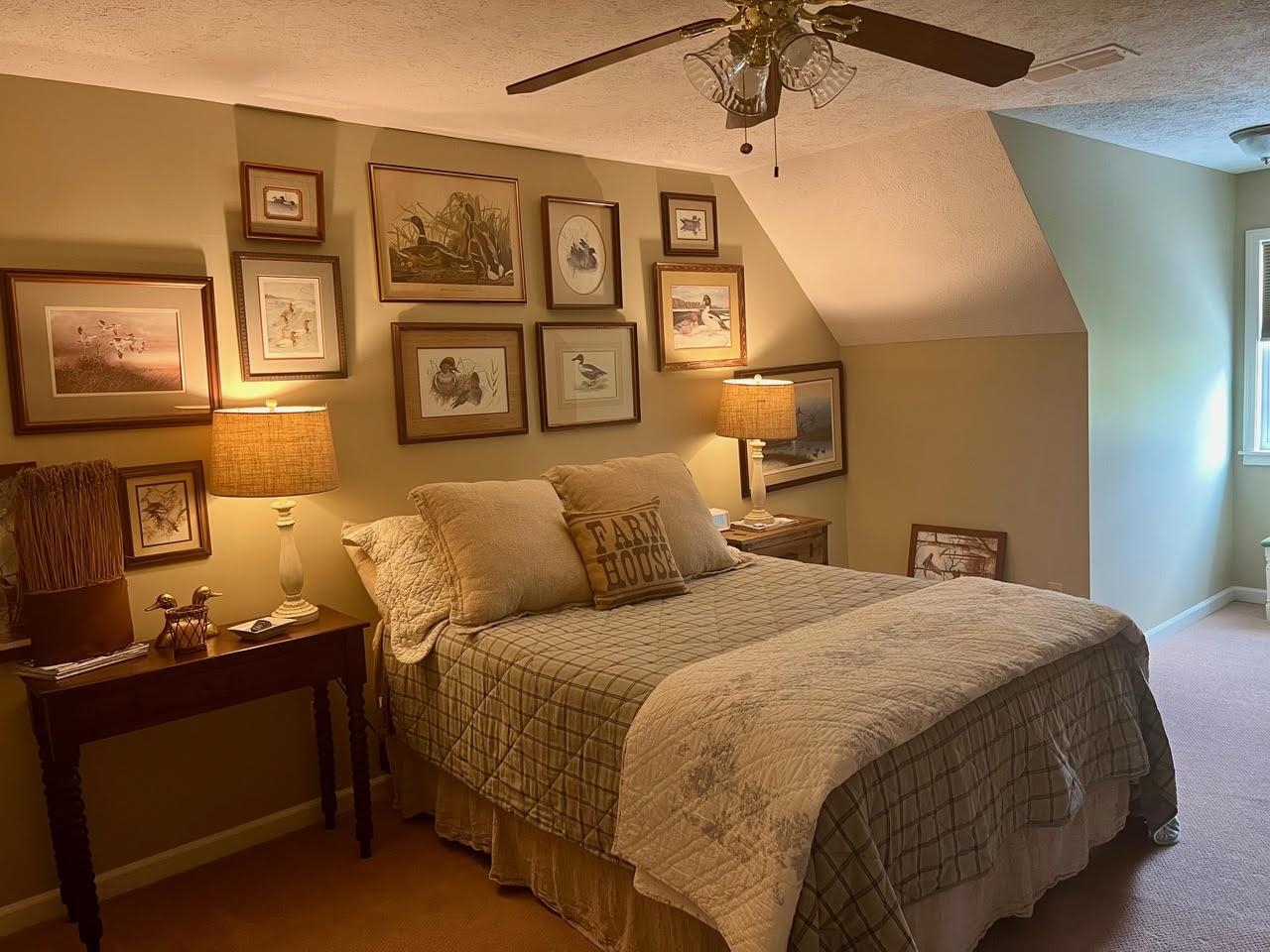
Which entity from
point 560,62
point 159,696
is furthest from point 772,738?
point 560,62

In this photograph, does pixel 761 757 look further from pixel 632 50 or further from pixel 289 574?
pixel 289 574

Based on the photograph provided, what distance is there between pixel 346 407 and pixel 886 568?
10.1 ft

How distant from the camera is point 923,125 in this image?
3695 millimetres

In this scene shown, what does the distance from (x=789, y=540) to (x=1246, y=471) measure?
3.07m

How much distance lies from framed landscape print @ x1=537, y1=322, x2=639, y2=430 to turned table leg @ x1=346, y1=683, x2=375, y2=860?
4.55ft

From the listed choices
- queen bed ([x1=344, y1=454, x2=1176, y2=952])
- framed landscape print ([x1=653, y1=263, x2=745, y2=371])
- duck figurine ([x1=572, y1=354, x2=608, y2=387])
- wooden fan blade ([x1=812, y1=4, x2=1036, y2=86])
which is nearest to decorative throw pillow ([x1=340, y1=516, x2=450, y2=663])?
queen bed ([x1=344, y1=454, x2=1176, y2=952])

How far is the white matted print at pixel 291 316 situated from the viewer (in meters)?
3.10

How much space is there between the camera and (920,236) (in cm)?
422

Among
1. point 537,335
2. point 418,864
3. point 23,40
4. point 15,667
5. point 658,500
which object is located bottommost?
point 418,864

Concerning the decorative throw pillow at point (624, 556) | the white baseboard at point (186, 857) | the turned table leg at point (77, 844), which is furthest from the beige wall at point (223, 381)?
the decorative throw pillow at point (624, 556)

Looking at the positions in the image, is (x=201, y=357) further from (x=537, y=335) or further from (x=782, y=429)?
(x=782, y=429)

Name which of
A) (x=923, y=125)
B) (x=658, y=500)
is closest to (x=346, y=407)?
(x=658, y=500)

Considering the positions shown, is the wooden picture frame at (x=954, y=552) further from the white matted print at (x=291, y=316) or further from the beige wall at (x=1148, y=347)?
the white matted print at (x=291, y=316)

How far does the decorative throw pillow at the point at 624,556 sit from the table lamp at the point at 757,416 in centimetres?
122
